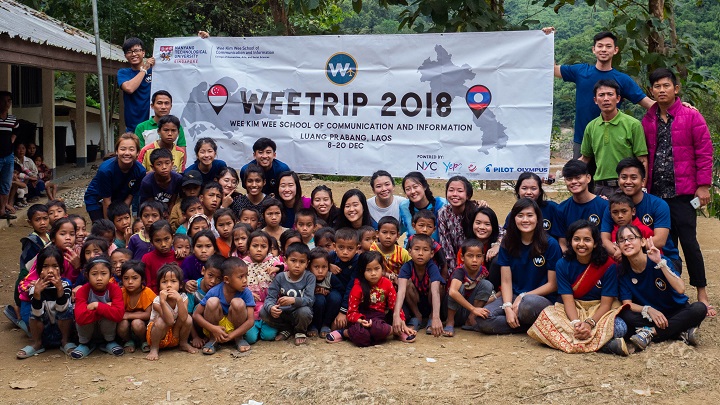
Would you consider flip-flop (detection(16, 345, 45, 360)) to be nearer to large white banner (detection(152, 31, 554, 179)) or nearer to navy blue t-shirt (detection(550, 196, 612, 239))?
large white banner (detection(152, 31, 554, 179))

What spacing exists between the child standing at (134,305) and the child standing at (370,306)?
1.16m

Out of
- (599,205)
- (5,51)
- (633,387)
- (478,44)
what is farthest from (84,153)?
(633,387)

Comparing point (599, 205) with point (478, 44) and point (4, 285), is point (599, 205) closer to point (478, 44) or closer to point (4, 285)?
point (478, 44)

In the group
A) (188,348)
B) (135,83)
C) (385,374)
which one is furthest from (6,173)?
(385,374)

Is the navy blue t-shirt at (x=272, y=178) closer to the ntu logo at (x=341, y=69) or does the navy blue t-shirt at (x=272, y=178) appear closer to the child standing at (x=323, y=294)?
the ntu logo at (x=341, y=69)

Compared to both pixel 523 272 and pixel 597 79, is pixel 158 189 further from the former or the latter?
pixel 597 79

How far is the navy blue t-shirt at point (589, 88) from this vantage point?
5824 millimetres

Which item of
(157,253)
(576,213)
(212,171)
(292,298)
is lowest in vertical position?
(292,298)

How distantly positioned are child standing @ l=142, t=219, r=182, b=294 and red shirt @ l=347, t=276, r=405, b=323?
121 centimetres

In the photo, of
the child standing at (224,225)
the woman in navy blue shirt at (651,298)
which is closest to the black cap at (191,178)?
the child standing at (224,225)

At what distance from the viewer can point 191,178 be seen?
602 cm

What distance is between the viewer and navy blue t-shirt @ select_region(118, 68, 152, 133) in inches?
275

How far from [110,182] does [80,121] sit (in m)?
8.56

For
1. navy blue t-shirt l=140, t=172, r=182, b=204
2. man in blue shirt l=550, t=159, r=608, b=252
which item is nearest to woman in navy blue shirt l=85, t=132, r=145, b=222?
navy blue t-shirt l=140, t=172, r=182, b=204
